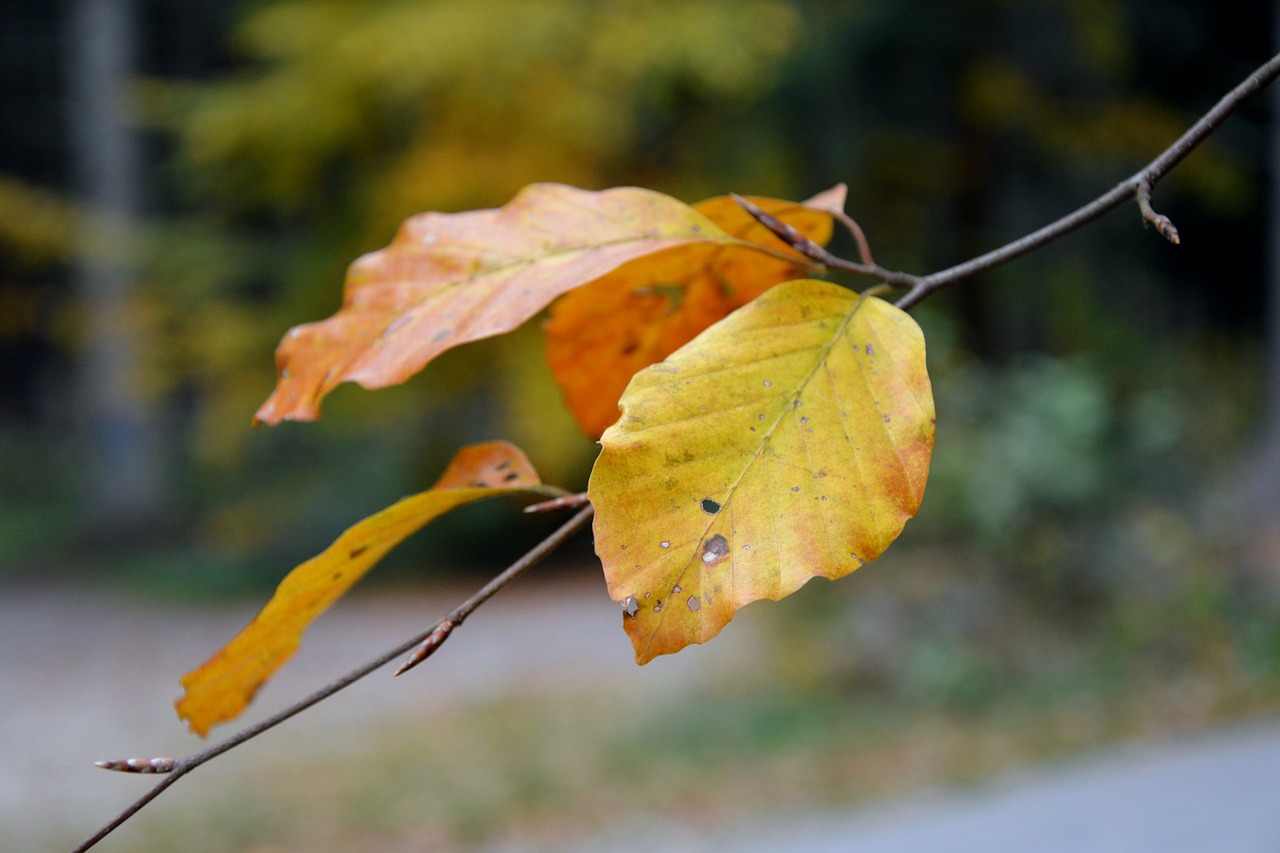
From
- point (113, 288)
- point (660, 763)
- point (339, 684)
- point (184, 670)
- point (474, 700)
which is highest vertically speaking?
point (113, 288)

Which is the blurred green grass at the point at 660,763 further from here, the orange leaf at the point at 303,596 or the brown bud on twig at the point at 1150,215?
the brown bud on twig at the point at 1150,215

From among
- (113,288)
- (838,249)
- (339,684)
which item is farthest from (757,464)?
(113,288)

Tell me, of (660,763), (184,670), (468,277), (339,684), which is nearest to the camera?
(339,684)

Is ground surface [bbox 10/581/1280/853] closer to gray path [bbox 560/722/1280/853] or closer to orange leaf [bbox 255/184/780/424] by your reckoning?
gray path [bbox 560/722/1280/853]

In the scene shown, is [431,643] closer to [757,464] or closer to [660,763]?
[757,464]

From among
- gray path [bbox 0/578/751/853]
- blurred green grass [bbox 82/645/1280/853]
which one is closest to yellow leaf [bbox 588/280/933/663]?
blurred green grass [bbox 82/645/1280/853]

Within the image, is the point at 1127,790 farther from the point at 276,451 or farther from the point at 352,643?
the point at 276,451

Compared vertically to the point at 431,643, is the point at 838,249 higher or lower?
higher
